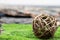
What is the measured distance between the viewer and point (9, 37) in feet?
18.6

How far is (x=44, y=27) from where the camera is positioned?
223 inches

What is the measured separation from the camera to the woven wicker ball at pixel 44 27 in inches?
224

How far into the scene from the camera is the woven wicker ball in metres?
5.69

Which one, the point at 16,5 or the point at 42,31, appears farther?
the point at 16,5

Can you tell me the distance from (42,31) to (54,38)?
35cm

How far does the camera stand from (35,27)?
5.77 m

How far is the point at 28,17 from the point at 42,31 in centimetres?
420

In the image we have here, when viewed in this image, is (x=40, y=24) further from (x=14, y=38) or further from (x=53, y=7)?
(x=53, y=7)
